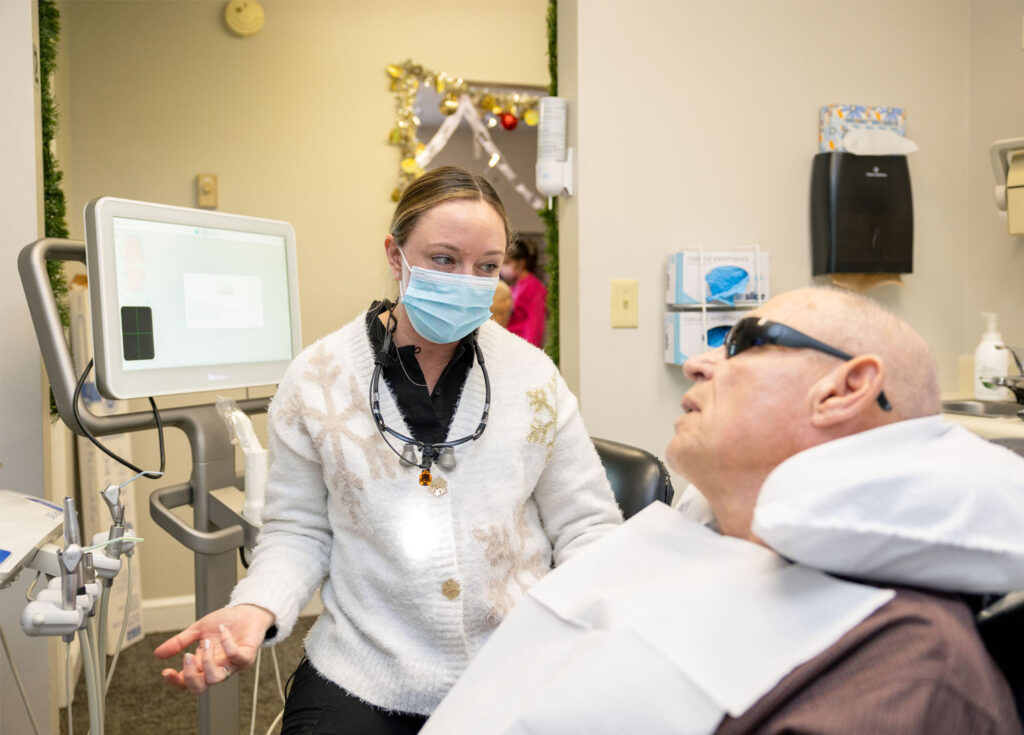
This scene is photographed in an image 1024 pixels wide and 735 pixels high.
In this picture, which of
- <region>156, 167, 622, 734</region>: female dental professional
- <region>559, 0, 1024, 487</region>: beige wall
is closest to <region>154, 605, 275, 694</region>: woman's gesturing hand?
<region>156, 167, 622, 734</region>: female dental professional

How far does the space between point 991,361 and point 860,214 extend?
0.59 meters

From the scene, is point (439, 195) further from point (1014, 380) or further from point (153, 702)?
point (153, 702)

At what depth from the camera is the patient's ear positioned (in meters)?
0.78

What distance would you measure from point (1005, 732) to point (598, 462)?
85cm

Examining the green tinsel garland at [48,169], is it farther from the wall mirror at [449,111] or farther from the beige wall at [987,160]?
the beige wall at [987,160]

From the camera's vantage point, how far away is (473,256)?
4.43 ft

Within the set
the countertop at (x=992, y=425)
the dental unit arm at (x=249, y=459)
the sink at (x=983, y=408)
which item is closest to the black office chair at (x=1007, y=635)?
the dental unit arm at (x=249, y=459)

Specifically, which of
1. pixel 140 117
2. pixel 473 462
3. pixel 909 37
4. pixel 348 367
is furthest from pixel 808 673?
pixel 140 117

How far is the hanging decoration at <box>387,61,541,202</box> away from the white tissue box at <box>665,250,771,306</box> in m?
1.56

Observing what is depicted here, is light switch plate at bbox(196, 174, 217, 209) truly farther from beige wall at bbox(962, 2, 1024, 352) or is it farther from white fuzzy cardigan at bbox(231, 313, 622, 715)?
beige wall at bbox(962, 2, 1024, 352)

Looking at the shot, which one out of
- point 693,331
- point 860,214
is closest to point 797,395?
point 693,331

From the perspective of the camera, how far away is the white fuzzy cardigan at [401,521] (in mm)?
1221

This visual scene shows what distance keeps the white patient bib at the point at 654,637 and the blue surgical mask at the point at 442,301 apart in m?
0.54

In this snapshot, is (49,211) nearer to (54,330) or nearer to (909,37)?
(54,330)
